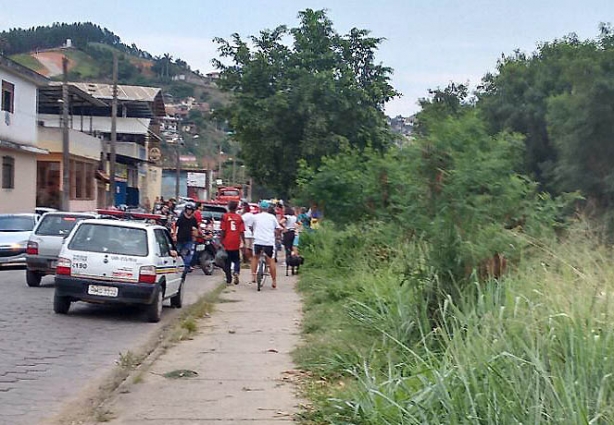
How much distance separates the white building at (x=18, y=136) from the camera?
121 feet

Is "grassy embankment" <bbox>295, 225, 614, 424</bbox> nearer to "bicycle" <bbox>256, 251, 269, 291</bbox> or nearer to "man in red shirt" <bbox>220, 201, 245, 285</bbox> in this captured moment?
"bicycle" <bbox>256, 251, 269, 291</bbox>

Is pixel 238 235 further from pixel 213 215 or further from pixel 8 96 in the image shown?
pixel 8 96

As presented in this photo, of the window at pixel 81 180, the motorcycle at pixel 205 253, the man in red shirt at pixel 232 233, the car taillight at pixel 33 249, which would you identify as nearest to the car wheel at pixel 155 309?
the car taillight at pixel 33 249

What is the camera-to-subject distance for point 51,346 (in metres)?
10.9

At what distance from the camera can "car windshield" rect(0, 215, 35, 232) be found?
916 inches

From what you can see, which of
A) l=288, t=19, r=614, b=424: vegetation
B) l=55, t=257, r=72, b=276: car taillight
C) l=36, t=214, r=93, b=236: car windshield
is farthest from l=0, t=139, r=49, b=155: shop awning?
l=55, t=257, r=72, b=276: car taillight

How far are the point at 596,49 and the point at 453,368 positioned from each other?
150 feet

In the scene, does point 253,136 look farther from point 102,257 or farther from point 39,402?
point 39,402

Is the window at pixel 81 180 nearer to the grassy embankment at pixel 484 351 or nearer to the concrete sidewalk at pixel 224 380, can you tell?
the concrete sidewalk at pixel 224 380

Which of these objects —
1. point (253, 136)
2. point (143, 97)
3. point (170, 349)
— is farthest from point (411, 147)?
point (143, 97)

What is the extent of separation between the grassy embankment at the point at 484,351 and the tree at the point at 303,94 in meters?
25.0

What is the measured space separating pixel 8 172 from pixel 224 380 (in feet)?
103

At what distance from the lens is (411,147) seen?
10172 mm

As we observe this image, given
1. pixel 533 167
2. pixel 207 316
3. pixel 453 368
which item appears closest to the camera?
pixel 453 368
